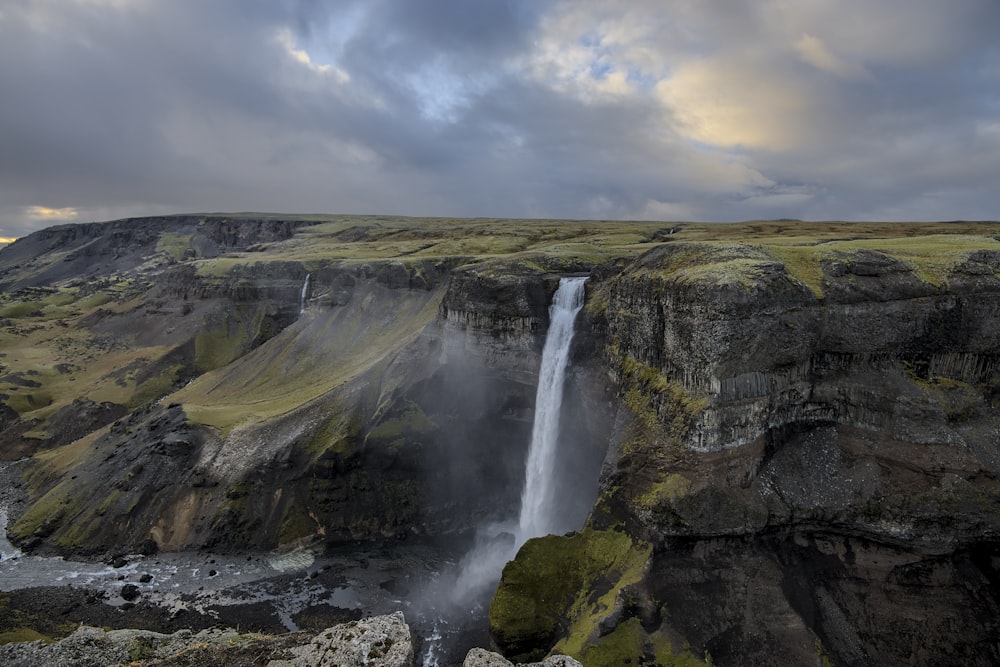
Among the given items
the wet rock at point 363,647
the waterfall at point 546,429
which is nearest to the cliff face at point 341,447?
the waterfall at point 546,429

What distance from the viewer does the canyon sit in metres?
23.9

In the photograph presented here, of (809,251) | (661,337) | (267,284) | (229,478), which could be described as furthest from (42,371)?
(809,251)

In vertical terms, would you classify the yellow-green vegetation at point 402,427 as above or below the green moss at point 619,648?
above

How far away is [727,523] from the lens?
2492 centimetres

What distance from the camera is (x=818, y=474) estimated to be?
1022 inches

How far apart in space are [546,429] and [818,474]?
739 inches

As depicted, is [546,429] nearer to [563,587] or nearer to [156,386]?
[563,587]

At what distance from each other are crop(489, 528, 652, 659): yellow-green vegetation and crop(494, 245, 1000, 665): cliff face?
1.12 feet

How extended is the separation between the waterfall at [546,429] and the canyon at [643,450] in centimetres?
80

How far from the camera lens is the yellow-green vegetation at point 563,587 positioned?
2527cm

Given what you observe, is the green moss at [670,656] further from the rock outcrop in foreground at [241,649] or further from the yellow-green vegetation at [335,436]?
the yellow-green vegetation at [335,436]

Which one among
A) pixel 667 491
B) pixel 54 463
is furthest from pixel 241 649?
pixel 54 463

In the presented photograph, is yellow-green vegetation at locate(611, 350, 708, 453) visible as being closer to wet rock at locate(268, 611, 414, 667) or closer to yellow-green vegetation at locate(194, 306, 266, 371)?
wet rock at locate(268, 611, 414, 667)

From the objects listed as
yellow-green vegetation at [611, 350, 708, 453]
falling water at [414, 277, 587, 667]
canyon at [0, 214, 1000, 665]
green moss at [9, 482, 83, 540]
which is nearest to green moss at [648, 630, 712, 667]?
canyon at [0, 214, 1000, 665]
